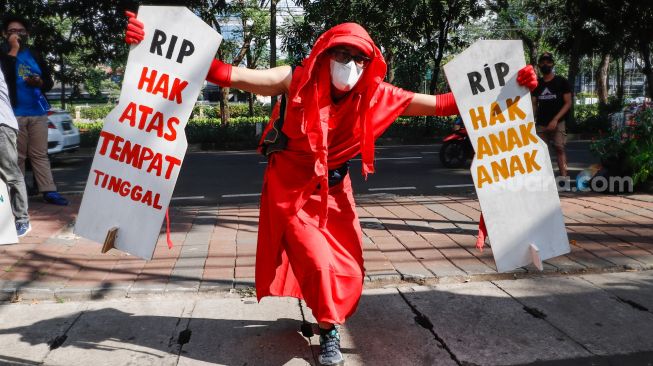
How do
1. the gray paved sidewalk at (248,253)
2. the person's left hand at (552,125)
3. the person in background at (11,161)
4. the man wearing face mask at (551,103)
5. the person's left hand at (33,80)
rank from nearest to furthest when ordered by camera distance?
1. the gray paved sidewalk at (248,253)
2. the person in background at (11,161)
3. the person's left hand at (33,80)
4. the man wearing face mask at (551,103)
5. the person's left hand at (552,125)

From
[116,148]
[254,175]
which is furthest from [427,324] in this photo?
[254,175]

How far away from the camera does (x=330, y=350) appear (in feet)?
10.9

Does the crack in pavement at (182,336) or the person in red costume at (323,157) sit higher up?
the person in red costume at (323,157)

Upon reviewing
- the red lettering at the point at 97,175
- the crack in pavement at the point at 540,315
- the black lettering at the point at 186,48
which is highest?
the black lettering at the point at 186,48

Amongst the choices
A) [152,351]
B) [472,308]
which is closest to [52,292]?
[152,351]

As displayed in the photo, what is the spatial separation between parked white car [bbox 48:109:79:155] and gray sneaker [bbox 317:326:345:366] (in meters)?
11.1

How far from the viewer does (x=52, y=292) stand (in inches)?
176

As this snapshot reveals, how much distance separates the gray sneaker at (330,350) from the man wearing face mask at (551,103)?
6247 mm

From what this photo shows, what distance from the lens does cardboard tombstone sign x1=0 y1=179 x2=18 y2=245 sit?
3578mm

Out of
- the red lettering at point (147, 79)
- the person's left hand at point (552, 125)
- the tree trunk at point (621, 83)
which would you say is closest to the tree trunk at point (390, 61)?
the tree trunk at point (621, 83)

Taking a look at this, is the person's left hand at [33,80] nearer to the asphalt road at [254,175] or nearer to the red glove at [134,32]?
the asphalt road at [254,175]

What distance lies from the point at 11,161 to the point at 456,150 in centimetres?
836

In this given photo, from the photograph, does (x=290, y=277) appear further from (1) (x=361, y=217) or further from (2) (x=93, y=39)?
(2) (x=93, y=39)

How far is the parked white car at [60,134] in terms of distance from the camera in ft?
42.7
